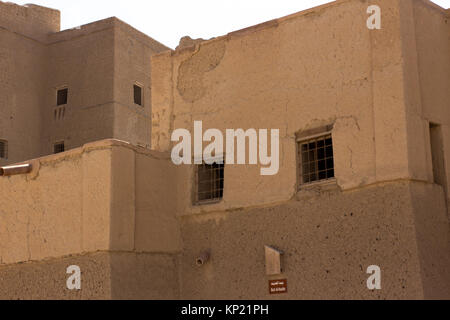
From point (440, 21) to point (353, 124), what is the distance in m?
2.26

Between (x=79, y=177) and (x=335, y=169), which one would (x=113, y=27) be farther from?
(x=335, y=169)

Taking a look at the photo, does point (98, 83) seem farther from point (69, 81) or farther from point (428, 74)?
point (428, 74)

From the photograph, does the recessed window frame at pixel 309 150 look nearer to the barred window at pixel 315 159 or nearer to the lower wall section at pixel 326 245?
the barred window at pixel 315 159

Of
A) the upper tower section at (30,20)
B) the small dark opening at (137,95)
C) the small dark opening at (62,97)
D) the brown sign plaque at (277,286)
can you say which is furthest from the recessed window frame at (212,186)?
the upper tower section at (30,20)

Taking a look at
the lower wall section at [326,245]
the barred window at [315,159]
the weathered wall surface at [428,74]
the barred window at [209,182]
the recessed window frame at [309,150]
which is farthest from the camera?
the barred window at [209,182]

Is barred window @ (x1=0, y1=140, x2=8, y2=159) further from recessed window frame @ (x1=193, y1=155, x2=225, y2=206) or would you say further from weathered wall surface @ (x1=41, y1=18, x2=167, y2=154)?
recessed window frame @ (x1=193, y1=155, x2=225, y2=206)

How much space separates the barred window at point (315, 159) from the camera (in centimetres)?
1104

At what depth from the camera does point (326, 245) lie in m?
10.5

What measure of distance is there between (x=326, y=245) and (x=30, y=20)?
16.8 meters

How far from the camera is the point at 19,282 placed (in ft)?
40.2

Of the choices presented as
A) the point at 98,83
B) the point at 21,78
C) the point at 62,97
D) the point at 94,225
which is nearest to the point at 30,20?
the point at 21,78

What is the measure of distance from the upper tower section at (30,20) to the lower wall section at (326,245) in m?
13.9

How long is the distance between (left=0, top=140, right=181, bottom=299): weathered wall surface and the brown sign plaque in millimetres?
1825
